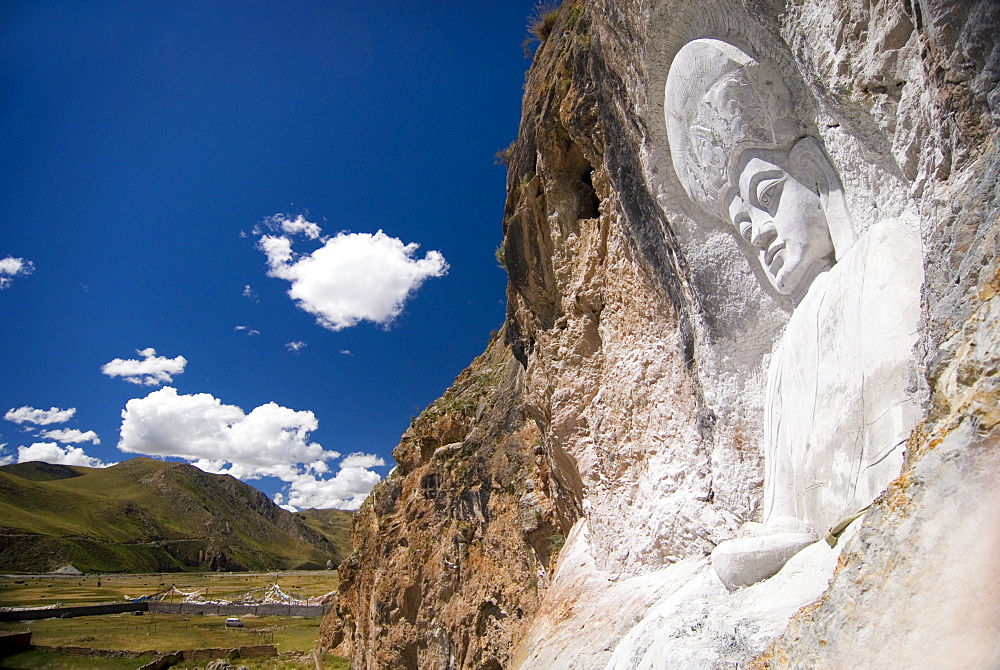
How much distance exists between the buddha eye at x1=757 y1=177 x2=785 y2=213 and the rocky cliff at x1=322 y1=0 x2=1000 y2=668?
1.21ft

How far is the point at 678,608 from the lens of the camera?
3459 mm

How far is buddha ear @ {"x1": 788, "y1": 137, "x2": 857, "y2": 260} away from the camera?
3.91 metres

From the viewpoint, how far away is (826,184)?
159 inches

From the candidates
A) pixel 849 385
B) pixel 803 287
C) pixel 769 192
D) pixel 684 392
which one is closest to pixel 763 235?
pixel 769 192

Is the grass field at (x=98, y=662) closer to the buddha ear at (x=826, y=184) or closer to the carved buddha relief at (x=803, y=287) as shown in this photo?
the carved buddha relief at (x=803, y=287)

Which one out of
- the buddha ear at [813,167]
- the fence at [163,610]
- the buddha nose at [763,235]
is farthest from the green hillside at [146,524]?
the buddha ear at [813,167]

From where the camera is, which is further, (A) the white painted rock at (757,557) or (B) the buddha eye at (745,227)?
(B) the buddha eye at (745,227)

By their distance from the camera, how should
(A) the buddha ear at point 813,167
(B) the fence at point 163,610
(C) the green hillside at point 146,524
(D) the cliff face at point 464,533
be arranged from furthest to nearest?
(C) the green hillside at point 146,524, (B) the fence at point 163,610, (D) the cliff face at point 464,533, (A) the buddha ear at point 813,167

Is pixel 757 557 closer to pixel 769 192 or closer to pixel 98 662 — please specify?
pixel 769 192

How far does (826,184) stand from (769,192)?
369 mm

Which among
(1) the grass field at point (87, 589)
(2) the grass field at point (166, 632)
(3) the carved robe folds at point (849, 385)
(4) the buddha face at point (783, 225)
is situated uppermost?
(4) the buddha face at point (783, 225)

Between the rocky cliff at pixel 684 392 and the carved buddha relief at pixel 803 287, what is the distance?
0.34 ft

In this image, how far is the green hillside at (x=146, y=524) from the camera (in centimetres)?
8525

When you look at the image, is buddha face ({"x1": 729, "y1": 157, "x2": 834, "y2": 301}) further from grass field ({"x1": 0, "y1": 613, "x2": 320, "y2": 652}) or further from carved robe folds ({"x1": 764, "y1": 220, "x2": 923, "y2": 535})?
grass field ({"x1": 0, "y1": 613, "x2": 320, "y2": 652})
